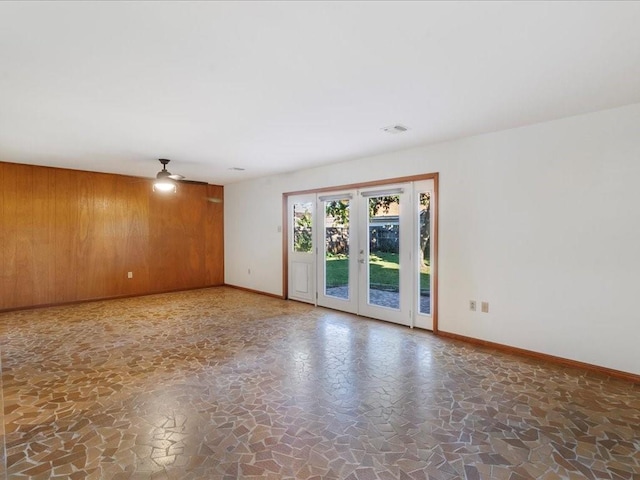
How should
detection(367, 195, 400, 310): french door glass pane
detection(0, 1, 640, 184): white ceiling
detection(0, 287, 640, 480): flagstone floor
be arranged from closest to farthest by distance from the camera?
detection(0, 1, 640, 184): white ceiling < detection(0, 287, 640, 480): flagstone floor < detection(367, 195, 400, 310): french door glass pane

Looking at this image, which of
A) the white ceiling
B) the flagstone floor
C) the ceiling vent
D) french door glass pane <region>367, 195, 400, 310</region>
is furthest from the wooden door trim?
the ceiling vent

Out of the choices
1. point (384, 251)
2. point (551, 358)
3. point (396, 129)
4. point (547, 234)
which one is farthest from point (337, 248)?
point (551, 358)

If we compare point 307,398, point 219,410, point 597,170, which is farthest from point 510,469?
point 597,170

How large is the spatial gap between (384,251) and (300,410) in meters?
2.98

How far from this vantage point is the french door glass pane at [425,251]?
4.61 m

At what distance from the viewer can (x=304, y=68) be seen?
2.42m

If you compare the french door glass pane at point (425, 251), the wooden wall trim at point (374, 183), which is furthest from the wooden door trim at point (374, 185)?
the french door glass pane at point (425, 251)

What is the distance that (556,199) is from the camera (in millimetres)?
3520

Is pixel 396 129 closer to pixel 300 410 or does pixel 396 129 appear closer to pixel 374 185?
pixel 374 185

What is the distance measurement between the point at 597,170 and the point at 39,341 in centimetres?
661

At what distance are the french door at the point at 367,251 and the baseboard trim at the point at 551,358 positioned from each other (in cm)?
51

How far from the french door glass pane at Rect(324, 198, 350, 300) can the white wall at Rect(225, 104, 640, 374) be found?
1336 mm

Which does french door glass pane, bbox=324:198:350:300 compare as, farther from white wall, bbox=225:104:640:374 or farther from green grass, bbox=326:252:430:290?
white wall, bbox=225:104:640:374

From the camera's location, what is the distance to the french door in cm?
471
